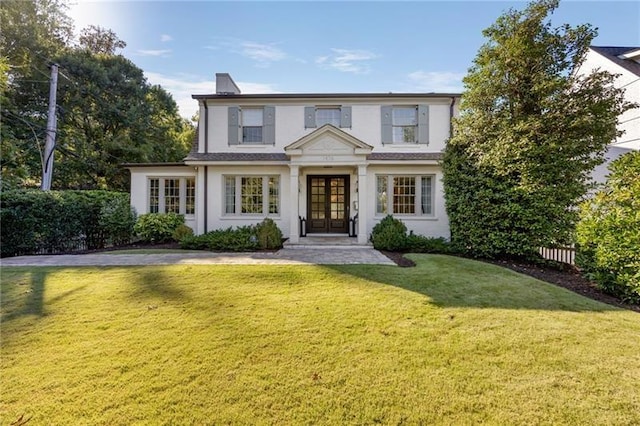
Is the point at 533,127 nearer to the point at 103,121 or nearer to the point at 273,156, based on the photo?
the point at 273,156

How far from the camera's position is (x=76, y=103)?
19.5 meters

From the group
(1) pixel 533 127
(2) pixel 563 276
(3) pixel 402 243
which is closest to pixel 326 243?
(3) pixel 402 243

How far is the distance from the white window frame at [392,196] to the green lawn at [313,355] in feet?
21.0

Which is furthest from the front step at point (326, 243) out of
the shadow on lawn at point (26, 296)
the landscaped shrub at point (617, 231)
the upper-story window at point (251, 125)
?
the shadow on lawn at point (26, 296)

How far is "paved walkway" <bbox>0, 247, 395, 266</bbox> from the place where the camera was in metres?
7.71

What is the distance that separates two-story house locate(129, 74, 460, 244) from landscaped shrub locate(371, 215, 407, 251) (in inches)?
49.4

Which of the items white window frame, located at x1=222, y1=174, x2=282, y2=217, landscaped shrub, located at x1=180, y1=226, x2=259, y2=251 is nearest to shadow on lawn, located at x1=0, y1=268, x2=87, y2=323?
landscaped shrub, located at x1=180, y1=226, x2=259, y2=251

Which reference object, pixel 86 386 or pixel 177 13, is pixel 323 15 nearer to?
pixel 177 13

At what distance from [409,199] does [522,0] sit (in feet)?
22.5

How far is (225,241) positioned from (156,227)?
336 cm

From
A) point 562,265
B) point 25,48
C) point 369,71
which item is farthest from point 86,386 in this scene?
point 25,48

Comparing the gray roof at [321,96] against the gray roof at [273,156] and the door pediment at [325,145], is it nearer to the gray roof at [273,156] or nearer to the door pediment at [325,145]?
the door pediment at [325,145]

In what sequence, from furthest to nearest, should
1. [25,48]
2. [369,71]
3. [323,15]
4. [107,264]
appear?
[25,48] → [369,71] → [323,15] → [107,264]

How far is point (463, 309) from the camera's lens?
462cm
